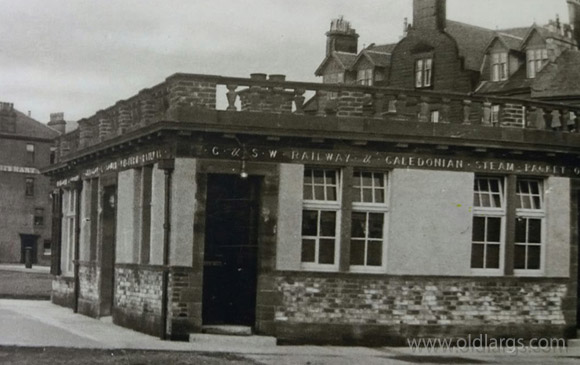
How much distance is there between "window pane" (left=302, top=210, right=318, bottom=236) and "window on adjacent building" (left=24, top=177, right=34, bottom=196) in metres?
56.3

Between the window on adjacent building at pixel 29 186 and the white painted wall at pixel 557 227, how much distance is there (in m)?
56.9

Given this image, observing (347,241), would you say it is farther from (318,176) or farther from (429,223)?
(429,223)

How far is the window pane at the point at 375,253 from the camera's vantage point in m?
18.3

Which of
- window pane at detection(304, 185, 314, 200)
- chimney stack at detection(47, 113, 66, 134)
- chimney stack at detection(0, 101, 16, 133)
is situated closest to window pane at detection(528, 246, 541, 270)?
window pane at detection(304, 185, 314, 200)

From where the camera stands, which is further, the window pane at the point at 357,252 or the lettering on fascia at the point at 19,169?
the lettering on fascia at the point at 19,169

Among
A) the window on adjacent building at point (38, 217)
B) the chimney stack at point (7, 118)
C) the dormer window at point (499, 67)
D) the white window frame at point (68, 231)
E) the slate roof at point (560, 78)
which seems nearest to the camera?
the white window frame at point (68, 231)

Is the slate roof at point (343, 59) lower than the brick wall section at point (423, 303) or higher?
higher

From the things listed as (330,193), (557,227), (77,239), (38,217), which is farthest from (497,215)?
(38,217)

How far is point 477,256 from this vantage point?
18.9m

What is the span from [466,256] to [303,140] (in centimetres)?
395

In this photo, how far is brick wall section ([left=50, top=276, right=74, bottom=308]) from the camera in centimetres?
2552

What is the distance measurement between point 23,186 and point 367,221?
5654 cm

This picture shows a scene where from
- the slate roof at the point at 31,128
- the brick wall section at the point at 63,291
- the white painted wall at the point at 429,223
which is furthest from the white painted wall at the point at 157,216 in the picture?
the slate roof at the point at 31,128

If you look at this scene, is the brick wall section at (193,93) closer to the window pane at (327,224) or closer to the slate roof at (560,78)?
the window pane at (327,224)
